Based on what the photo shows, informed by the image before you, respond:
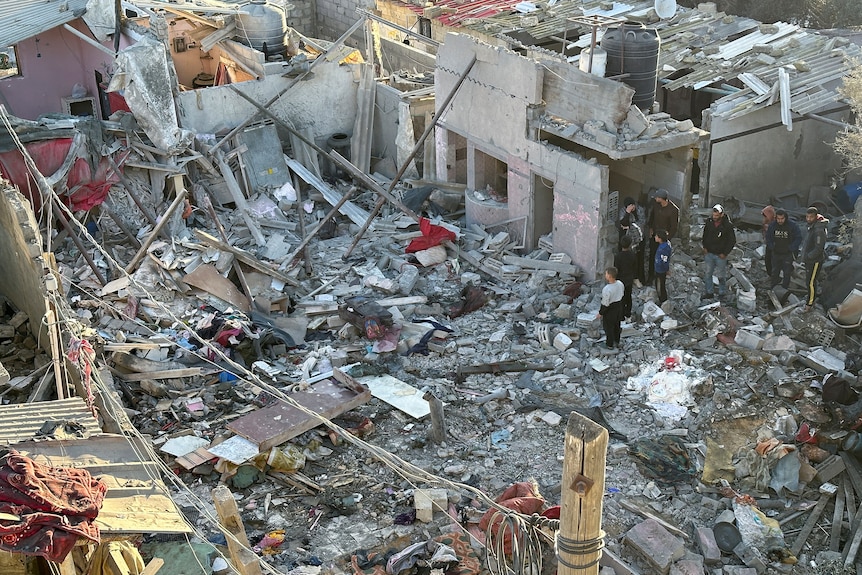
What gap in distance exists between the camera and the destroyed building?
9773mm

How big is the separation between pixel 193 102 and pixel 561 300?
937 cm

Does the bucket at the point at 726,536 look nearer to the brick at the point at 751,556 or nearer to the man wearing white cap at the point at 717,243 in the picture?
the brick at the point at 751,556

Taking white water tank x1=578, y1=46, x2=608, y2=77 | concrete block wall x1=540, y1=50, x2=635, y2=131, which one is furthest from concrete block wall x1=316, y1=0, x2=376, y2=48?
concrete block wall x1=540, y1=50, x2=635, y2=131

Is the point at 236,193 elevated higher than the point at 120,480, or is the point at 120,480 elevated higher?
the point at 120,480

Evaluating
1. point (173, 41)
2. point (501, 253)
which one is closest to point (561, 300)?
point (501, 253)

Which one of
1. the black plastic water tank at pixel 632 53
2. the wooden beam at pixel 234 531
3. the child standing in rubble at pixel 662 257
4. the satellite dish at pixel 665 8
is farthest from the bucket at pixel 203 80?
the wooden beam at pixel 234 531

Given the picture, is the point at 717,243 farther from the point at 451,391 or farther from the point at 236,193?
the point at 236,193

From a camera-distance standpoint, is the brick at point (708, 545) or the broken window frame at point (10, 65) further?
the broken window frame at point (10, 65)

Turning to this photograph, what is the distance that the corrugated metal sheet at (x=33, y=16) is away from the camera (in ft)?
67.1

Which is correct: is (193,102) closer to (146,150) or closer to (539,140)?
(146,150)

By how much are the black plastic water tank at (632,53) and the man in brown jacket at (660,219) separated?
237 centimetres

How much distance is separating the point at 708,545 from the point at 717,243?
551 centimetres

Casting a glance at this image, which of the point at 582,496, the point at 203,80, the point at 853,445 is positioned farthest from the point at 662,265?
the point at 203,80

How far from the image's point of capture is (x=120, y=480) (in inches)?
292
